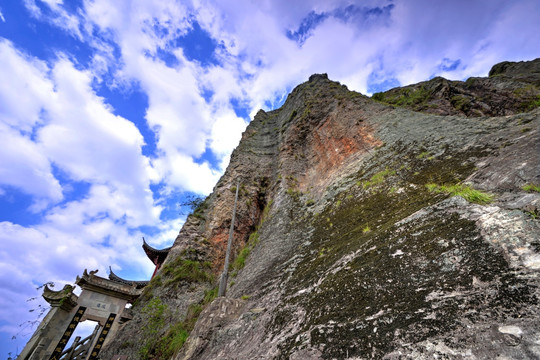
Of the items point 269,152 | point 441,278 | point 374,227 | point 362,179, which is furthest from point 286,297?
point 269,152

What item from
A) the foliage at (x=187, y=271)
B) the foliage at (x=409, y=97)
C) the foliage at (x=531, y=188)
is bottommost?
the foliage at (x=531, y=188)

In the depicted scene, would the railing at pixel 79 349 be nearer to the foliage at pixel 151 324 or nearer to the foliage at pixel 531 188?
the foliage at pixel 151 324

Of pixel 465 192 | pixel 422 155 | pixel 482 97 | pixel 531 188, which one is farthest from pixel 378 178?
pixel 482 97

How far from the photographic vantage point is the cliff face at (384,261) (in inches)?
104

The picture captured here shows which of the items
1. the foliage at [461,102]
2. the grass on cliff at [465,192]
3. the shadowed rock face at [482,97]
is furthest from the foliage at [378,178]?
the foliage at [461,102]

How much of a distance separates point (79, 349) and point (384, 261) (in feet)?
48.4

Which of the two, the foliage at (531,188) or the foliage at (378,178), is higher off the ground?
the foliage at (378,178)

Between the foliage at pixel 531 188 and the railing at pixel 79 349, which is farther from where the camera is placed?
the railing at pixel 79 349

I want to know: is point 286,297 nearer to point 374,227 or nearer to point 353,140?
point 374,227

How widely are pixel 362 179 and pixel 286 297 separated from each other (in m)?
5.52

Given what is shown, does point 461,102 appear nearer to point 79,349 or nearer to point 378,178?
point 378,178

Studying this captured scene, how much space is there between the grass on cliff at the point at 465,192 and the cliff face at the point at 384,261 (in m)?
0.03

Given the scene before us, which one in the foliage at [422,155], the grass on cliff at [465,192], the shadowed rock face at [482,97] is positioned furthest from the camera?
the shadowed rock face at [482,97]

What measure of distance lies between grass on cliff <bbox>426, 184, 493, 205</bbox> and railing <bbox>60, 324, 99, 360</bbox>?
51.6 ft
